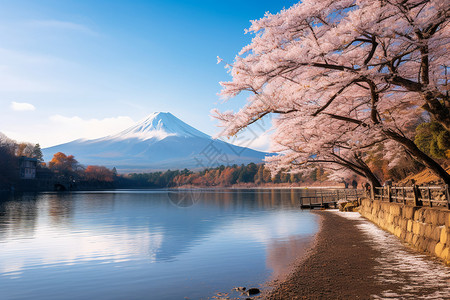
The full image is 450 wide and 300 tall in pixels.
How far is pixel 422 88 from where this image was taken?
9.41m

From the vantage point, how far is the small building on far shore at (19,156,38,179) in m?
98.8

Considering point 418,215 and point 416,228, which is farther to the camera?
point 416,228

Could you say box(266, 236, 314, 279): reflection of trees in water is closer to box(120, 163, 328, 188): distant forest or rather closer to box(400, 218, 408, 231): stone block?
box(400, 218, 408, 231): stone block

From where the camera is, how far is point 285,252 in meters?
13.4

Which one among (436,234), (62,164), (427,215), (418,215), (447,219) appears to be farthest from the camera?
(62,164)

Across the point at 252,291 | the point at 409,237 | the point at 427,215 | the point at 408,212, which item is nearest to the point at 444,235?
the point at 427,215

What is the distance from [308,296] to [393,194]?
11745 millimetres

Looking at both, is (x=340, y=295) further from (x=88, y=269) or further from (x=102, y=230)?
(x=102, y=230)

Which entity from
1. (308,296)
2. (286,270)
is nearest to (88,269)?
(286,270)

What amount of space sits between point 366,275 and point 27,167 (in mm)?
112433

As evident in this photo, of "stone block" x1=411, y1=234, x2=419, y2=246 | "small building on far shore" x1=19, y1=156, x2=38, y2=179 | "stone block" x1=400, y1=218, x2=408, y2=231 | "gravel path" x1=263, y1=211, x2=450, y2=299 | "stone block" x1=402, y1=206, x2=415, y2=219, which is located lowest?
"gravel path" x1=263, y1=211, x2=450, y2=299

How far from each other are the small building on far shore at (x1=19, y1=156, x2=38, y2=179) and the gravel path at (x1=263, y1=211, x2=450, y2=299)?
349 ft

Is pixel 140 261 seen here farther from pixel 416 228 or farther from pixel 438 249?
pixel 416 228

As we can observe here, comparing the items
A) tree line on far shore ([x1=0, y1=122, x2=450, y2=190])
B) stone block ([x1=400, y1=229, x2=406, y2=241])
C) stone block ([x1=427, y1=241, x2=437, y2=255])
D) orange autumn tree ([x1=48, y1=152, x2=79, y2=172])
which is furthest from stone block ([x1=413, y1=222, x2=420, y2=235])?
orange autumn tree ([x1=48, y1=152, x2=79, y2=172])
